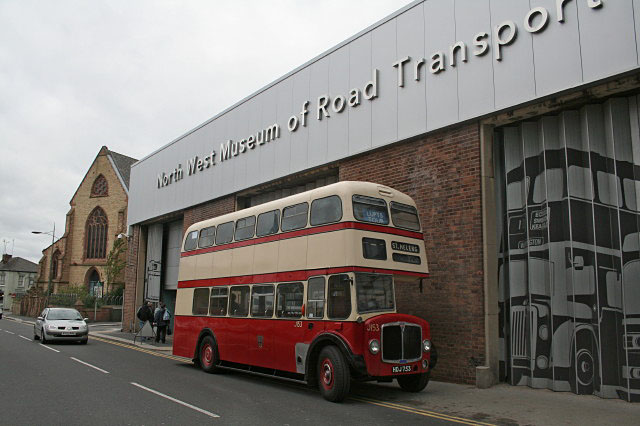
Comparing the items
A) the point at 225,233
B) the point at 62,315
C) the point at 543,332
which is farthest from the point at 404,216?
the point at 62,315

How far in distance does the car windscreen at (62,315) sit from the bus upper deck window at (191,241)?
Result: 29.6 ft

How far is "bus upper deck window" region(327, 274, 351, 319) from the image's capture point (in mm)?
9117

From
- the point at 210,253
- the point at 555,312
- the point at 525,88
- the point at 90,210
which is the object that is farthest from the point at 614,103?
the point at 90,210

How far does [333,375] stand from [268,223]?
13.3ft

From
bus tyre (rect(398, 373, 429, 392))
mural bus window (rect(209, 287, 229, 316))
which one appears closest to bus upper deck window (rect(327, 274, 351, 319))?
bus tyre (rect(398, 373, 429, 392))

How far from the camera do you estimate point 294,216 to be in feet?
35.8

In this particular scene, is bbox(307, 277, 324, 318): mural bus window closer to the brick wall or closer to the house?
the brick wall

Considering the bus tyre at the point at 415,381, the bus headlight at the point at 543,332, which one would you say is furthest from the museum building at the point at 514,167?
the bus tyre at the point at 415,381

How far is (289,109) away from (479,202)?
856 cm

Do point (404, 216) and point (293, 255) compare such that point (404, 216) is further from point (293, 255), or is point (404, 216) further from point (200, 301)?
point (200, 301)

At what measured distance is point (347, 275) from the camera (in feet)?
30.1

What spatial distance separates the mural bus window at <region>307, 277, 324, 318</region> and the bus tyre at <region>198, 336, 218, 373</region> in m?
4.19

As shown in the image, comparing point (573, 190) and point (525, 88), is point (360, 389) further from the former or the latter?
point (525, 88)

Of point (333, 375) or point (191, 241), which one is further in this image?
point (191, 241)
